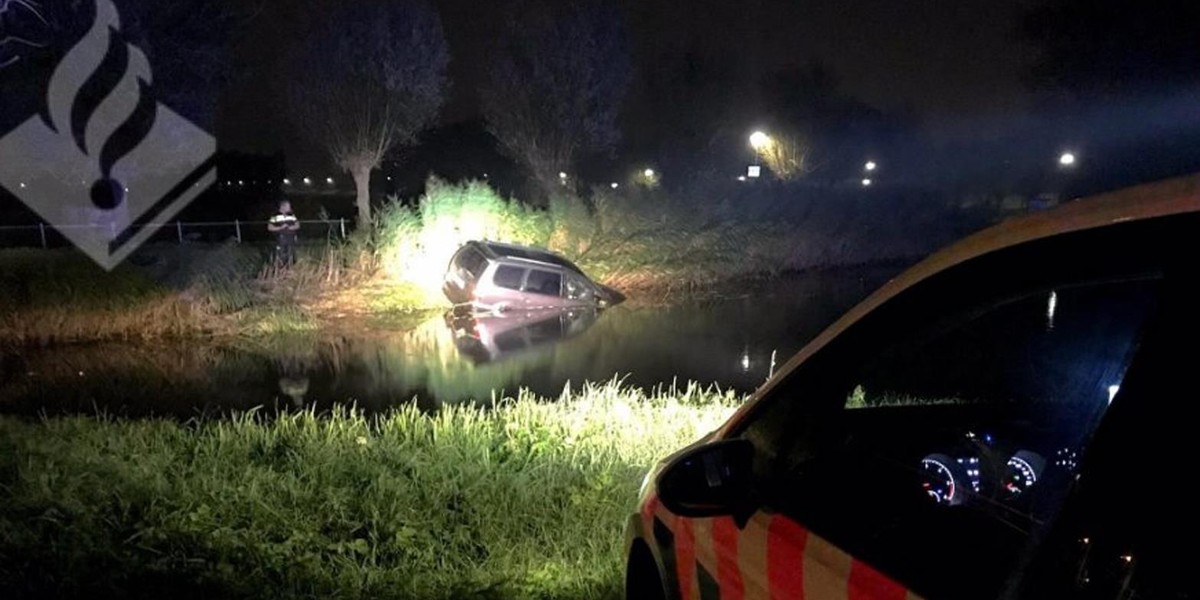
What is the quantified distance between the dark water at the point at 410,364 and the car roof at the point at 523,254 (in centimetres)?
122

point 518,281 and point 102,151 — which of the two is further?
point 102,151

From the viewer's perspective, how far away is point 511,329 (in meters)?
18.6

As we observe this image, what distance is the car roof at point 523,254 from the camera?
65.1ft

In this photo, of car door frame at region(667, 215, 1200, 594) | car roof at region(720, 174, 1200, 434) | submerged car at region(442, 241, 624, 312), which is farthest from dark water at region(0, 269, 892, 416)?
car roof at region(720, 174, 1200, 434)

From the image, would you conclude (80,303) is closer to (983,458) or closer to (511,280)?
(511,280)

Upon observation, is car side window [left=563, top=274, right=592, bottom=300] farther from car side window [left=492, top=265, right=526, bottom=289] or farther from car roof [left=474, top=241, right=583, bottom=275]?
car side window [left=492, top=265, right=526, bottom=289]

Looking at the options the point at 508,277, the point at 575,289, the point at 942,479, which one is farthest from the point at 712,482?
the point at 575,289

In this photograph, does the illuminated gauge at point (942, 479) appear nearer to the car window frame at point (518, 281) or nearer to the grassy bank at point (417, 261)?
the car window frame at point (518, 281)

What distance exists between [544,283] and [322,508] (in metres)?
15.0

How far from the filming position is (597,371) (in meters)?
14.8

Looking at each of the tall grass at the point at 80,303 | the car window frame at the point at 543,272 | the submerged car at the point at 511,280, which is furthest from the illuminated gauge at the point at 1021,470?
the tall grass at the point at 80,303

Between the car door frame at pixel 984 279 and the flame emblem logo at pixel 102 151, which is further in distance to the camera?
the flame emblem logo at pixel 102 151

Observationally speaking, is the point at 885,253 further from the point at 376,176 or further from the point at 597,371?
the point at 376,176

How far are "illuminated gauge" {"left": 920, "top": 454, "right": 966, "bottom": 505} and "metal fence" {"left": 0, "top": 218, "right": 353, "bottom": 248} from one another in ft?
71.5
